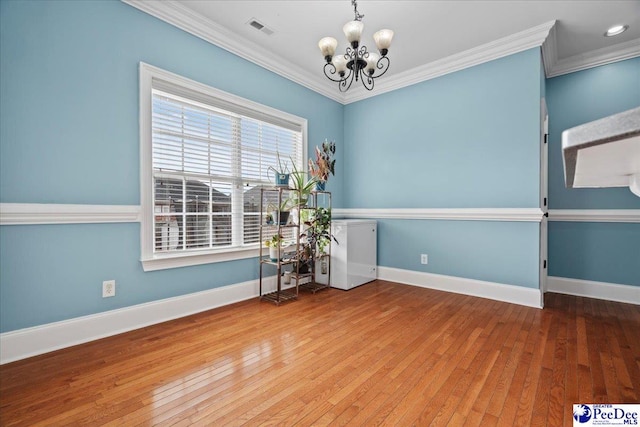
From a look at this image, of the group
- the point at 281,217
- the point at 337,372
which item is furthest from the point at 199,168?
the point at 337,372

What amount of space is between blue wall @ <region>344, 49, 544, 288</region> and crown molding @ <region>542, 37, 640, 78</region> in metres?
0.41

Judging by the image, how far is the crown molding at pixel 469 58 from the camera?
9.23ft

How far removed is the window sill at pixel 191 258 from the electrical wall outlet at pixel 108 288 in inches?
9.0

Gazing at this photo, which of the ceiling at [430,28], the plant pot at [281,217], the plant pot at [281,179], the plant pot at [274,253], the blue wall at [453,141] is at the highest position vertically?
the ceiling at [430,28]

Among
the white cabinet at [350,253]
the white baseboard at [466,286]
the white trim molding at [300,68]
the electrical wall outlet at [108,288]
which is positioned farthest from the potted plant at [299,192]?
the electrical wall outlet at [108,288]

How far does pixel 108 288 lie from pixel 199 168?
A: 1.23 meters

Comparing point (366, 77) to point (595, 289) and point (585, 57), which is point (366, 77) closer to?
point (585, 57)

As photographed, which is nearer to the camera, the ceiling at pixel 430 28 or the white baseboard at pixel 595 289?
the ceiling at pixel 430 28

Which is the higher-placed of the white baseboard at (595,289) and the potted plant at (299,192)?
the potted plant at (299,192)

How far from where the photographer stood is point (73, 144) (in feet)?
6.61

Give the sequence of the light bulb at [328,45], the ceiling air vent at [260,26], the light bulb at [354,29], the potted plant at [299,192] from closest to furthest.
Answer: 1. the light bulb at [354,29]
2. the light bulb at [328,45]
3. the ceiling air vent at [260,26]
4. the potted plant at [299,192]

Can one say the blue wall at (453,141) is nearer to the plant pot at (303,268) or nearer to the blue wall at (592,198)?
the blue wall at (592,198)

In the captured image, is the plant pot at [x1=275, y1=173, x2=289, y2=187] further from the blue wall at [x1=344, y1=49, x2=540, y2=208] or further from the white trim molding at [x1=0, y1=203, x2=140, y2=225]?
the blue wall at [x1=344, y1=49, x2=540, y2=208]

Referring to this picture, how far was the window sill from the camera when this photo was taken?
7.76 ft
